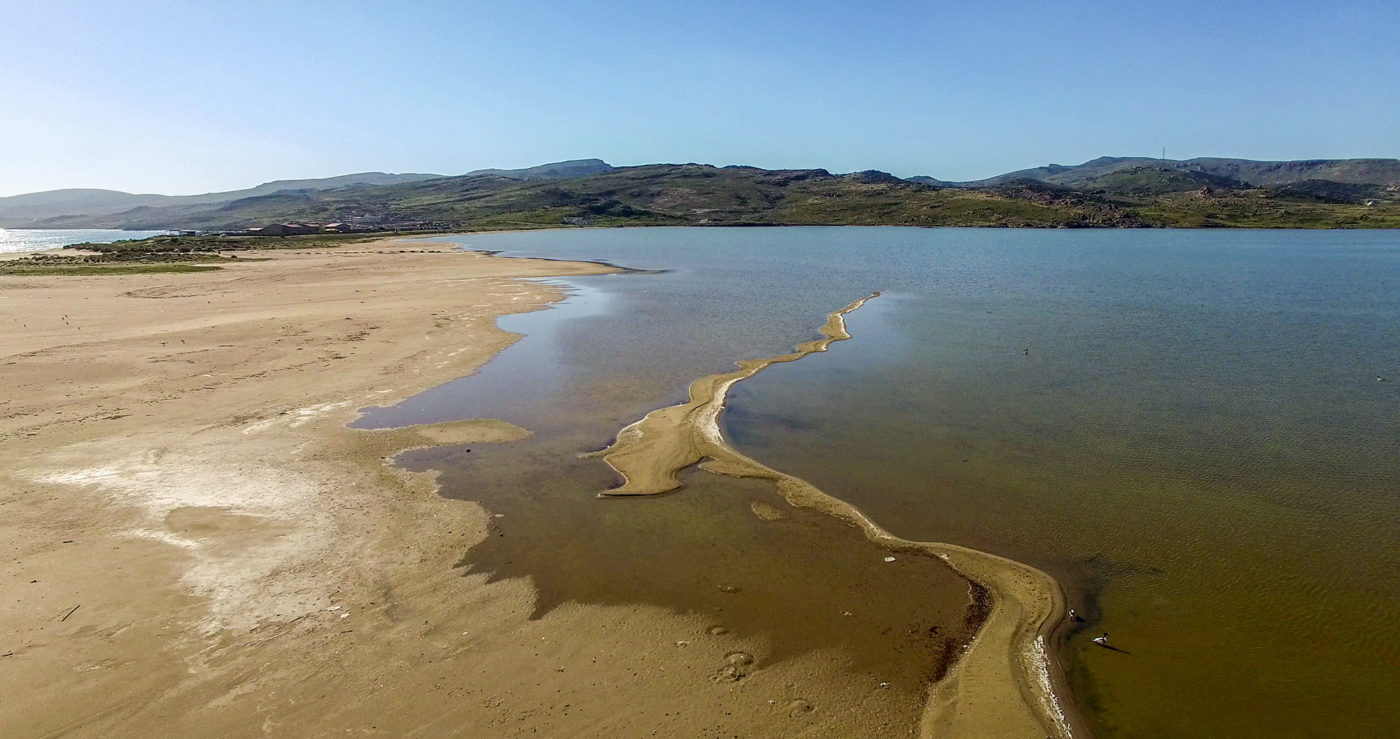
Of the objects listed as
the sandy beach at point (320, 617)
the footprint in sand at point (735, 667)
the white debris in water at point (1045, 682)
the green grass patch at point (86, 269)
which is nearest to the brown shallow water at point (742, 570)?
the footprint in sand at point (735, 667)

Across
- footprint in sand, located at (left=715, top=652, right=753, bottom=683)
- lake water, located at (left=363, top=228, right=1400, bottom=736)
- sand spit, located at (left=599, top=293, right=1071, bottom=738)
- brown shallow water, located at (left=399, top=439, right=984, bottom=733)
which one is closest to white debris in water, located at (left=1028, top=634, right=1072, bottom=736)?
sand spit, located at (left=599, top=293, right=1071, bottom=738)

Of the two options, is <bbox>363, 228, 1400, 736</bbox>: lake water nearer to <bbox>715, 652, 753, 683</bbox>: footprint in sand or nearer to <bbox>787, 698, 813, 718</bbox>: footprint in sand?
<bbox>715, 652, 753, 683</bbox>: footprint in sand

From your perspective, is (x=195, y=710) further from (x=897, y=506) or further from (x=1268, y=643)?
(x=1268, y=643)

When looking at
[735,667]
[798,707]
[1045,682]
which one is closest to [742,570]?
[735,667]

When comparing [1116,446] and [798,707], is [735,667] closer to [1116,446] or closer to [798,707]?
[798,707]

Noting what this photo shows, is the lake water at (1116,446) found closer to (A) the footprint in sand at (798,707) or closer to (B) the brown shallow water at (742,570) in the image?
(B) the brown shallow water at (742,570)

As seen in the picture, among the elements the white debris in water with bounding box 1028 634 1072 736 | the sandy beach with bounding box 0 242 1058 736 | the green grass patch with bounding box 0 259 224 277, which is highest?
the green grass patch with bounding box 0 259 224 277
